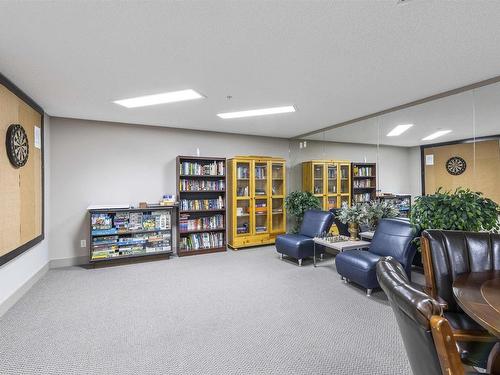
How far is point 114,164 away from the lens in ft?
15.5

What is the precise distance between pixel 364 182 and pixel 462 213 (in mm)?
2302

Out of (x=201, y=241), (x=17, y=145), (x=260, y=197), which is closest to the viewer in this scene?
(x=17, y=145)

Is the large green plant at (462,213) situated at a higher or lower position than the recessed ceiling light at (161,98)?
lower

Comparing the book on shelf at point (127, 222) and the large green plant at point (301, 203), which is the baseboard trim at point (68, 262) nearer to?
the book on shelf at point (127, 222)

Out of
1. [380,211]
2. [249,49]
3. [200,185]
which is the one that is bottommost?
[380,211]

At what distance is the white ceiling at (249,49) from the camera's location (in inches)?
66.1

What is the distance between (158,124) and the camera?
4.83 m

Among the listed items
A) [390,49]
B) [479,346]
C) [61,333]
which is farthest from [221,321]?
[390,49]

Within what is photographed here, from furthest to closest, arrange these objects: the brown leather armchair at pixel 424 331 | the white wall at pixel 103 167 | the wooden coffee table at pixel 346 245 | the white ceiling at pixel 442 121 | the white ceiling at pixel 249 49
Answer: the white wall at pixel 103 167 < the wooden coffee table at pixel 346 245 < the white ceiling at pixel 442 121 < the white ceiling at pixel 249 49 < the brown leather armchair at pixel 424 331

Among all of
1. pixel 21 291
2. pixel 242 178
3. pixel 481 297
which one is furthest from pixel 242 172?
pixel 481 297

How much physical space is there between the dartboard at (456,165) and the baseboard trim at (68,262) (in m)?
5.87

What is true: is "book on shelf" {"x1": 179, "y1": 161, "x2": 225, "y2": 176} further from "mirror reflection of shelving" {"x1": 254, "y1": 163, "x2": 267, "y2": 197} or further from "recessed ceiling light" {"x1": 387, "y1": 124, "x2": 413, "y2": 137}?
"recessed ceiling light" {"x1": 387, "y1": 124, "x2": 413, "y2": 137}

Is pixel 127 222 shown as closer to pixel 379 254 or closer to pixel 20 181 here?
pixel 20 181

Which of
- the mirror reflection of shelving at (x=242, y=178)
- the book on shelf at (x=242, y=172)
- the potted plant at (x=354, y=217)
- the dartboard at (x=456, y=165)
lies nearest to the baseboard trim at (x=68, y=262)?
the mirror reflection of shelving at (x=242, y=178)
